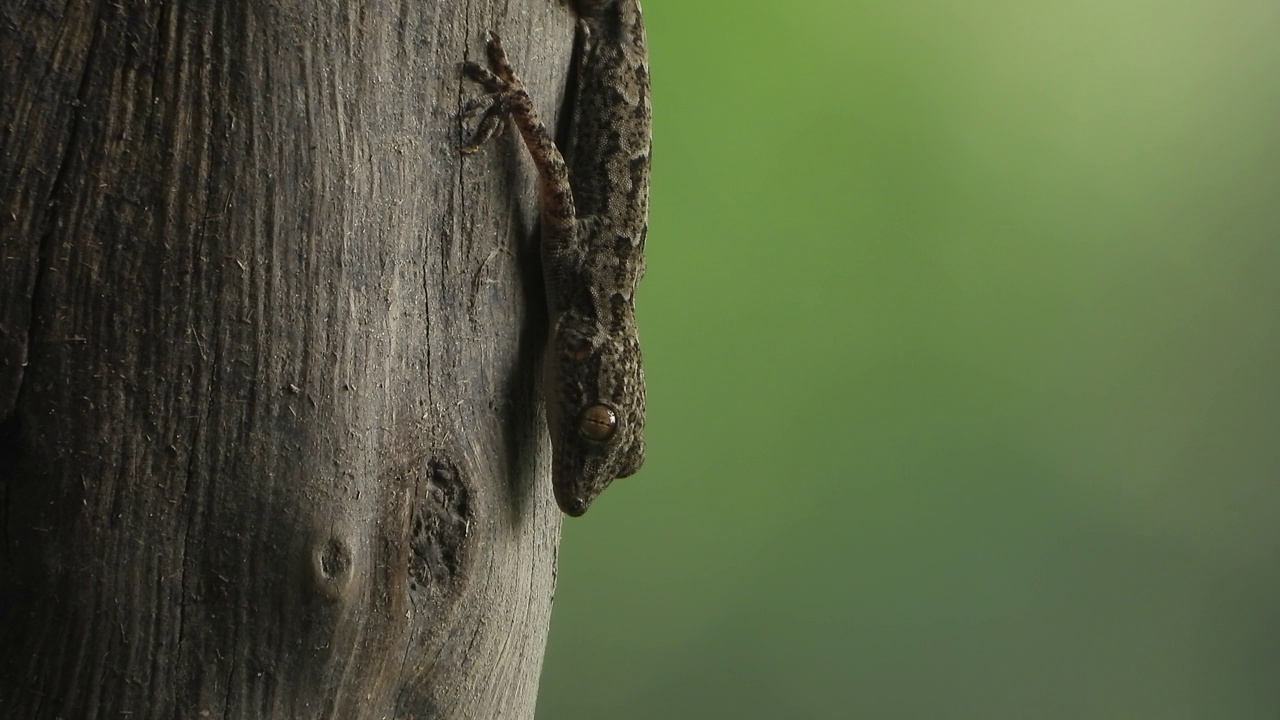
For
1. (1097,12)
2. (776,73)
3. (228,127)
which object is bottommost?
(228,127)

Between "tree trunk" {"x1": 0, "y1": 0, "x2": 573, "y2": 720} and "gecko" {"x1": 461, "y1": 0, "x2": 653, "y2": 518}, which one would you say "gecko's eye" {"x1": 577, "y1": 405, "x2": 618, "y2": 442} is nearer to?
"gecko" {"x1": 461, "y1": 0, "x2": 653, "y2": 518}

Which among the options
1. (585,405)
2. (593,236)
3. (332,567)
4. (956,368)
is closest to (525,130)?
(593,236)

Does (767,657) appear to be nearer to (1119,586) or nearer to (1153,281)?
(1119,586)

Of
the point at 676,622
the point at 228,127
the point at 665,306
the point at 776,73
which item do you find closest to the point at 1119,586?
the point at 676,622

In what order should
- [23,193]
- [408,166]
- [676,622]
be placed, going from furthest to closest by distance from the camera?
[676,622] → [408,166] → [23,193]

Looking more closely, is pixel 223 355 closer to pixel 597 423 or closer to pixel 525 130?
pixel 525 130

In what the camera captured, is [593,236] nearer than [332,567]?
Result: No

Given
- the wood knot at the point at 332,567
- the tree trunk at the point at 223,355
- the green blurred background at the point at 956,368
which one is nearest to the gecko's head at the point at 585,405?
the tree trunk at the point at 223,355
